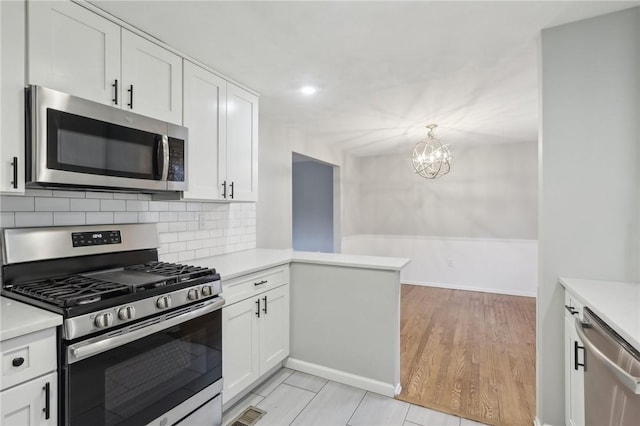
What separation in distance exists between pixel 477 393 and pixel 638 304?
4.33 ft

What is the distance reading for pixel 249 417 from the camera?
6.58 ft

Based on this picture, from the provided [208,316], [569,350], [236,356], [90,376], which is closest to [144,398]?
[90,376]

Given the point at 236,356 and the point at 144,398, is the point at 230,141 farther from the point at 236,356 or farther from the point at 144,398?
the point at 144,398

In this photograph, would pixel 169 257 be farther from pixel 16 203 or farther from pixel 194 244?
pixel 16 203

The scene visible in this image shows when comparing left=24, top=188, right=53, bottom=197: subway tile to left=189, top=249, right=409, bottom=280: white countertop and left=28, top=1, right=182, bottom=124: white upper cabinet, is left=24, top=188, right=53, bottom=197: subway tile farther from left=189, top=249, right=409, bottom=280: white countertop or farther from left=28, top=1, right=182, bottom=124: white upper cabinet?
left=189, top=249, right=409, bottom=280: white countertop

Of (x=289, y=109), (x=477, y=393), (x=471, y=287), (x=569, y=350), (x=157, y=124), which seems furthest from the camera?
(x=471, y=287)

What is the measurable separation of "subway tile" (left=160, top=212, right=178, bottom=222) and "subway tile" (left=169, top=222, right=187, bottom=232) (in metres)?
0.03

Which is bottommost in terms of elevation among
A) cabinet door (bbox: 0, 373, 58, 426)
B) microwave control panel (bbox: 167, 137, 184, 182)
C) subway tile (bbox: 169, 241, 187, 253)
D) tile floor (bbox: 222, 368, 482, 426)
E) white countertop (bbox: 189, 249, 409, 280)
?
tile floor (bbox: 222, 368, 482, 426)

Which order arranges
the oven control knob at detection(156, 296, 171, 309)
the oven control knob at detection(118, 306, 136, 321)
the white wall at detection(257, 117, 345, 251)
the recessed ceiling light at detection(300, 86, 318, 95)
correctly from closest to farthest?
1. the oven control knob at detection(118, 306, 136, 321)
2. the oven control knob at detection(156, 296, 171, 309)
3. the recessed ceiling light at detection(300, 86, 318, 95)
4. the white wall at detection(257, 117, 345, 251)

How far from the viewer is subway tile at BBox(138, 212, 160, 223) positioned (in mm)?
2088

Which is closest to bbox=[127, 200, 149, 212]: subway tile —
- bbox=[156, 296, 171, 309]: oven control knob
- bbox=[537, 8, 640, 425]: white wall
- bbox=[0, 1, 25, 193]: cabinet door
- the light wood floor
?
bbox=[0, 1, 25, 193]: cabinet door

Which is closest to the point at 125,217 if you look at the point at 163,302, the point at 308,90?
the point at 163,302

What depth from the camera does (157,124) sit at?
185cm

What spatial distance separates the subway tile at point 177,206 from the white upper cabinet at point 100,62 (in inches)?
23.8
